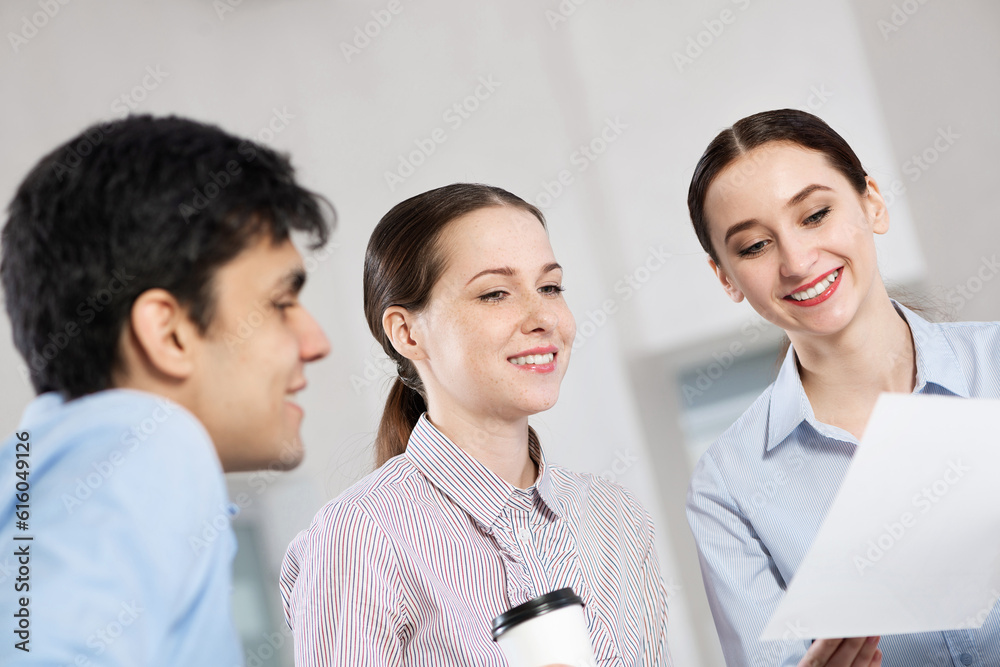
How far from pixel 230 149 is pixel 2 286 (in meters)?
0.30

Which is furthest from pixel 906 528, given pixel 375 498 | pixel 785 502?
pixel 375 498

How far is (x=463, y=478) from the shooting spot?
1.28 metres

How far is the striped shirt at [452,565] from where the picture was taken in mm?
1117

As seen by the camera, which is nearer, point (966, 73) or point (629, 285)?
point (966, 73)

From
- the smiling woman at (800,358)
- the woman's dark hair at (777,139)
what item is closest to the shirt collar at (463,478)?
the smiling woman at (800,358)

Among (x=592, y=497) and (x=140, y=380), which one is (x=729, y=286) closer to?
(x=592, y=497)

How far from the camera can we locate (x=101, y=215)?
0.90 metres

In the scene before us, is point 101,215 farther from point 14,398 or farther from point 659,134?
point 659,134

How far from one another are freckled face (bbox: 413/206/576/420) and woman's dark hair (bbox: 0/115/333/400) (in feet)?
1.36

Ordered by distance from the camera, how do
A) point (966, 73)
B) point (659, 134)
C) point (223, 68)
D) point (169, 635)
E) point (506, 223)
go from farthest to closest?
1. point (659, 134)
2. point (966, 73)
3. point (223, 68)
4. point (506, 223)
5. point (169, 635)

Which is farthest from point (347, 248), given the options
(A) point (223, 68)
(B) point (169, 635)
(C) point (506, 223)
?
(B) point (169, 635)

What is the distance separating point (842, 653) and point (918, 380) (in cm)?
51

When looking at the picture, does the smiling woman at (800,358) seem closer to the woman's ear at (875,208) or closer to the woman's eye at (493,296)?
the woman's ear at (875,208)

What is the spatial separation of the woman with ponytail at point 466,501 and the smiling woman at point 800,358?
0.15 metres
